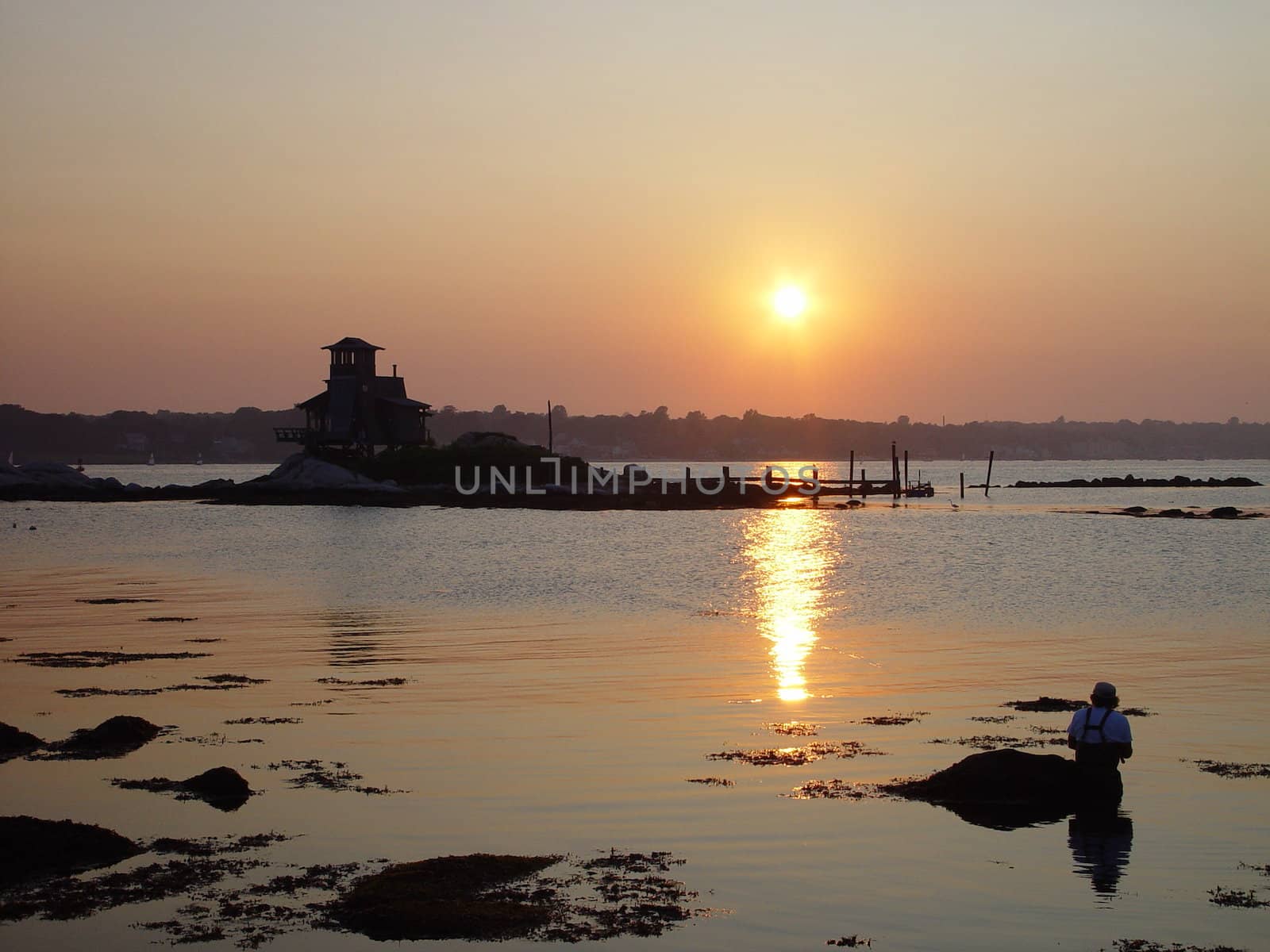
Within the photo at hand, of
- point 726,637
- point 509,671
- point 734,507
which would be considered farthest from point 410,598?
point 734,507

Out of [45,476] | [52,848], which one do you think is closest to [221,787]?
[52,848]

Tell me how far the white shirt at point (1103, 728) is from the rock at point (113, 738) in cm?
1170

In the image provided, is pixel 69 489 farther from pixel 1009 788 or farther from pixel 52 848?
pixel 1009 788

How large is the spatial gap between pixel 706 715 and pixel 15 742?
9.48 m

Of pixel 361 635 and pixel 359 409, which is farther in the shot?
pixel 359 409

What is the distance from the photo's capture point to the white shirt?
13.5m

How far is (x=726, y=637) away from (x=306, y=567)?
87.5 ft

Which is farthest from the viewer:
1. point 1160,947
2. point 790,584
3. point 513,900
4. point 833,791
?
point 790,584

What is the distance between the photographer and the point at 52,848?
11586mm

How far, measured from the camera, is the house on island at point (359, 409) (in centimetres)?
11181

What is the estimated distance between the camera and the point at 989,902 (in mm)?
10938

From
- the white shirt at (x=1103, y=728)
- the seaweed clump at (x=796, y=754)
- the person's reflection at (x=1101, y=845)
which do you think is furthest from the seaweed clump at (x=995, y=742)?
the person's reflection at (x=1101, y=845)

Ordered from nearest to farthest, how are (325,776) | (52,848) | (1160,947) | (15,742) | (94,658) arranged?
(1160,947), (52,848), (325,776), (15,742), (94,658)

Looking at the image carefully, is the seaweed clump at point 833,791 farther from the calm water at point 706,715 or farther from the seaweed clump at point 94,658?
the seaweed clump at point 94,658
